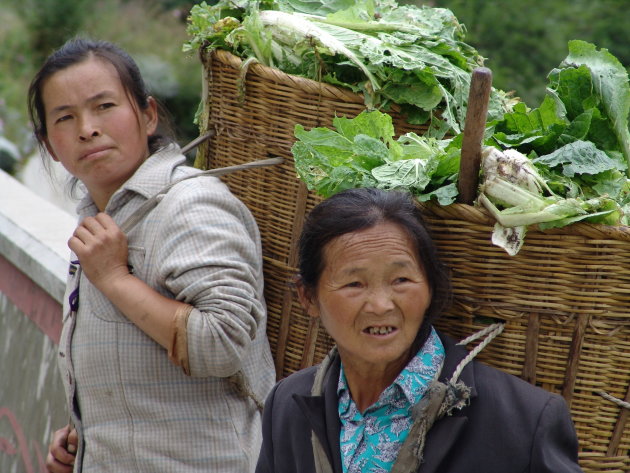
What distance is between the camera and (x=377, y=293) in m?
1.87

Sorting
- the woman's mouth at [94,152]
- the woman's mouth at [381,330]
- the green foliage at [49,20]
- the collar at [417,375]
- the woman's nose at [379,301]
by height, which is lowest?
the green foliage at [49,20]

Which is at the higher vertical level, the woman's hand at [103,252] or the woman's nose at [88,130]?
the woman's nose at [88,130]

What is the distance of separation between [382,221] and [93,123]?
1.03 m

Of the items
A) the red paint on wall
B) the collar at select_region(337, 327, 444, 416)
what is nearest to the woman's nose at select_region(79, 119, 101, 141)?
the collar at select_region(337, 327, 444, 416)

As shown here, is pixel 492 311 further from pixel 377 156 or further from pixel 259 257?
pixel 259 257

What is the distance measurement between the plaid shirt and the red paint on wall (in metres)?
1.51

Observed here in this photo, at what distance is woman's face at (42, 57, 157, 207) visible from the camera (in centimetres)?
253

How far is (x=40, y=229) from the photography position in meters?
4.50

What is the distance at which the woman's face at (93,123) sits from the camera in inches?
99.7

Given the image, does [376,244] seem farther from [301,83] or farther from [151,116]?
[151,116]

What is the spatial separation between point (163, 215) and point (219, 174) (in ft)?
0.89

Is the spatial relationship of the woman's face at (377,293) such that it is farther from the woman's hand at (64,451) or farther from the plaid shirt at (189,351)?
the woman's hand at (64,451)

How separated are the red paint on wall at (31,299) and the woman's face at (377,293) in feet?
7.63

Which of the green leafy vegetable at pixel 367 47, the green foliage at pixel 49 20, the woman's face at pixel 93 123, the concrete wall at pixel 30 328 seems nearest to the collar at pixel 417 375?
→ the green leafy vegetable at pixel 367 47
